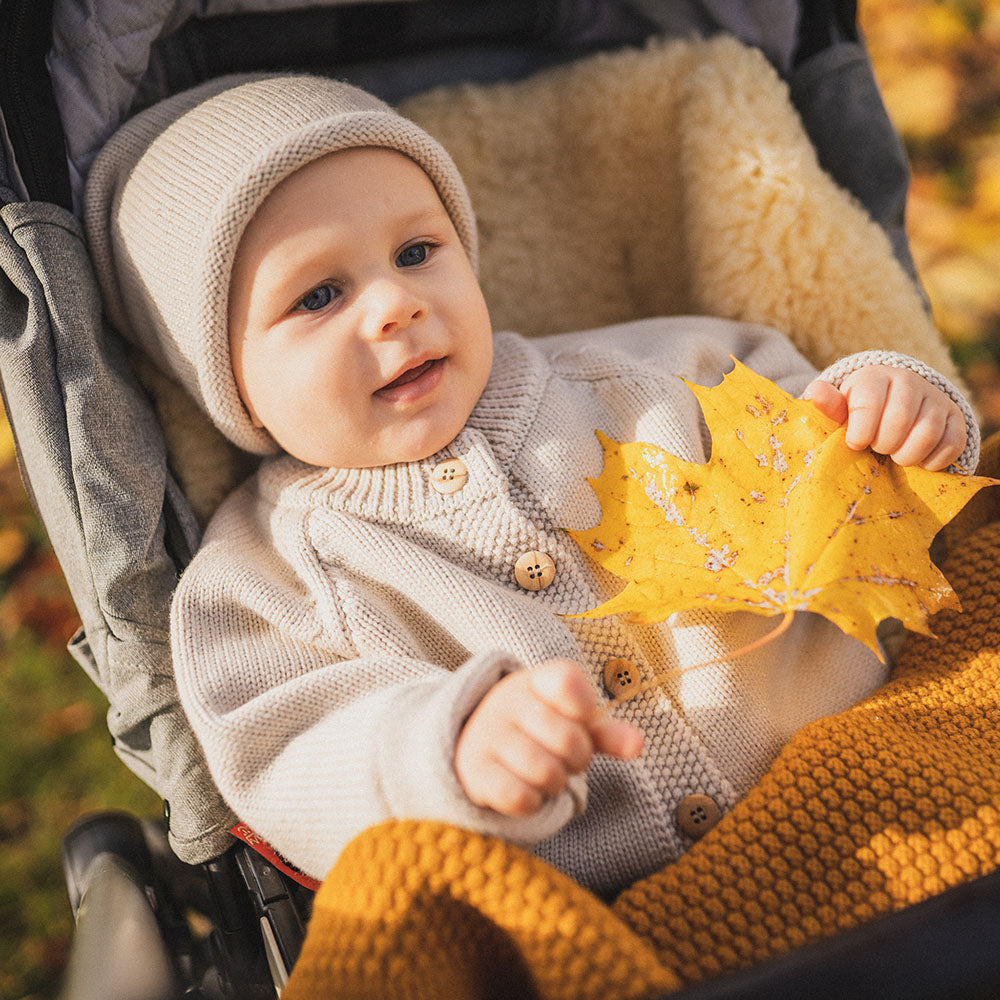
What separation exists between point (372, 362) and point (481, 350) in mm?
153

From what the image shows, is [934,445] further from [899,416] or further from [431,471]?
[431,471]

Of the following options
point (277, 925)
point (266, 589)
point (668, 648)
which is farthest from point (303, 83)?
point (277, 925)

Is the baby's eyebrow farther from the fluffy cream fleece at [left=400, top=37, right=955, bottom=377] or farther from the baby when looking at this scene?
the fluffy cream fleece at [left=400, top=37, right=955, bottom=377]

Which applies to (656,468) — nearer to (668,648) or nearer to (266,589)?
(668,648)

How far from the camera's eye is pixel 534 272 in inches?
61.3

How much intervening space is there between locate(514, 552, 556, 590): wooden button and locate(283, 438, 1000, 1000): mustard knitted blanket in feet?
1.06

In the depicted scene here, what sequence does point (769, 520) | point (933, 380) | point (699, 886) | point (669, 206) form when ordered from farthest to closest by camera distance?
point (669, 206) < point (933, 380) < point (769, 520) < point (699, 886)

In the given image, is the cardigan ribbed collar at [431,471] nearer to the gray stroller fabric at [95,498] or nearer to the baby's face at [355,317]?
the baby's face at [355,317]

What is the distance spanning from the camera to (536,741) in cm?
76

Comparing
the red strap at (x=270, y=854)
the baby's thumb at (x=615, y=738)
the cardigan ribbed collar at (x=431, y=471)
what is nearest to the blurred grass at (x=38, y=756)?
the red strap at (x=270, y=854)

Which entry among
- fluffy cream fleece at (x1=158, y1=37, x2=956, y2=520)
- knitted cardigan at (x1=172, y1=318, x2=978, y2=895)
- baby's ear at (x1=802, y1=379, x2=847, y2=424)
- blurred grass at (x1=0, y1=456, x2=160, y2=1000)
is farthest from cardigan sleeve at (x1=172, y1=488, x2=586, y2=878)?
blurred grass at (x1=0, y1=456, x2=160, y2=1000)

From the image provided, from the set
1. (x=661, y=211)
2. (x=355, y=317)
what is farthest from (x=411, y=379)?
(x=661, y=211)

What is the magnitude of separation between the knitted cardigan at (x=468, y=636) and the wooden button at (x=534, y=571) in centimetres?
2

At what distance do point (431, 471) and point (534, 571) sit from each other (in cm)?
18
